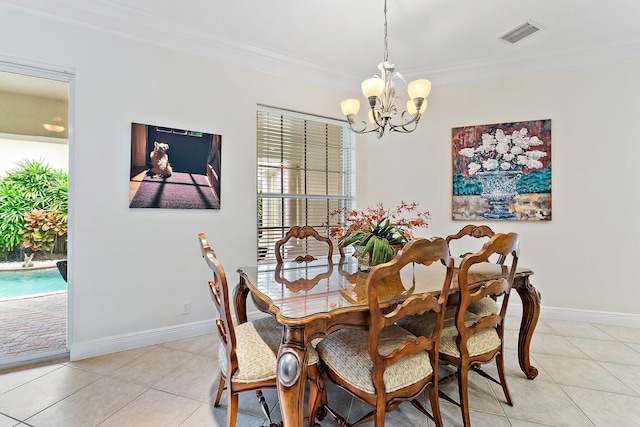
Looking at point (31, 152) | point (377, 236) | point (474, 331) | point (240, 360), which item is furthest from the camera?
point (31, 152)

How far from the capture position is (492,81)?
3602mm

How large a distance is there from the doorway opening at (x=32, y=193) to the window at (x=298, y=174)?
169 cm

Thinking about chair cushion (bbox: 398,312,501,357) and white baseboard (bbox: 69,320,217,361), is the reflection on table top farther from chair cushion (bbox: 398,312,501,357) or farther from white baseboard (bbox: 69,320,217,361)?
white baseboard (bbox: 69,320,217,361)

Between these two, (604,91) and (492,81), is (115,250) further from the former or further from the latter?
(604,91)

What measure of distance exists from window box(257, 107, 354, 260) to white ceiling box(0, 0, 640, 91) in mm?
589

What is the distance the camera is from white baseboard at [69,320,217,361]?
8.06 feet

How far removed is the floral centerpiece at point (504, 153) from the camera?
345 cm

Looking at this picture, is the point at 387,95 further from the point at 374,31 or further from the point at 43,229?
the point at 43,229

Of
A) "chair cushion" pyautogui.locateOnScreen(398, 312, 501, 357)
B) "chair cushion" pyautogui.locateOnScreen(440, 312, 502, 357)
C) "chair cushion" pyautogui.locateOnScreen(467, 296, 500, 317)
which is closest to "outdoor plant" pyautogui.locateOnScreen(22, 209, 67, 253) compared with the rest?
"chair cushion" pyautogui.locateOnScreen(398, 312, 501, 357)

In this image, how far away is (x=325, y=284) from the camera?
6.08 ft

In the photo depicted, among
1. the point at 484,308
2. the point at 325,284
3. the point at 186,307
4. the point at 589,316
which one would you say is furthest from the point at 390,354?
the point at 589,316

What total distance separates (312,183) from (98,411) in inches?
110

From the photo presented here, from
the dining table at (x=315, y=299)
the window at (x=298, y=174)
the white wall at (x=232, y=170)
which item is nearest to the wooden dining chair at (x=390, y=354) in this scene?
the dining table at (x=315, y=299)

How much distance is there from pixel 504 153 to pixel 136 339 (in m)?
4.22
